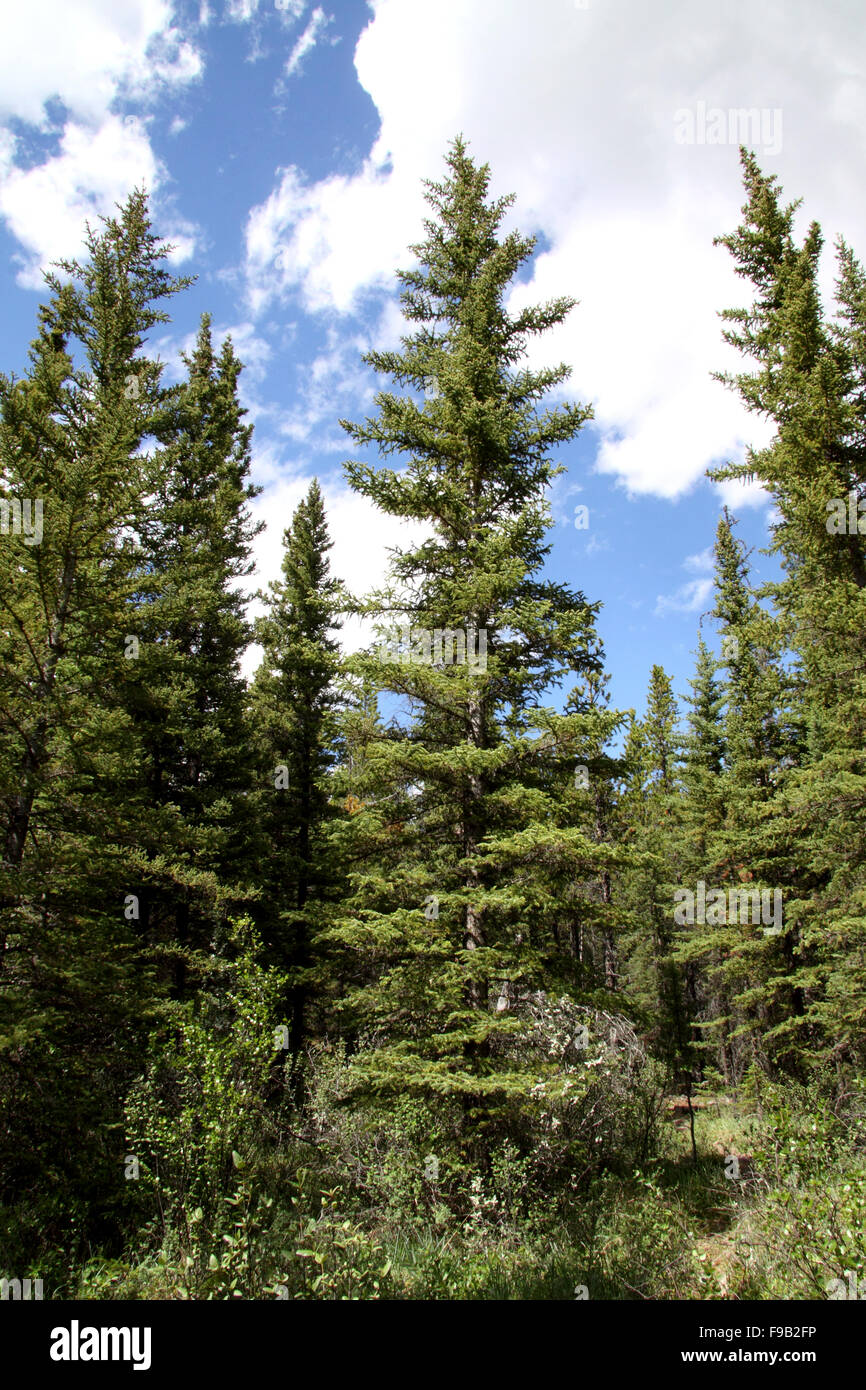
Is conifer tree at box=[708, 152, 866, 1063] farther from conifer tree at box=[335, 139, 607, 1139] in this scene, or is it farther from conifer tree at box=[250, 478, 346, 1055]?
conifer tree at box=[250, 478, 346, 1055]

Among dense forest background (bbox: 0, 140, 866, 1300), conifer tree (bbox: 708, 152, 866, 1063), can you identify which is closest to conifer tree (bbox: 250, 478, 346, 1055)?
dense forest background (bbox: 0, 140, 866, 1300)

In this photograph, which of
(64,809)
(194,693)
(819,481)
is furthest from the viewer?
(194,693)

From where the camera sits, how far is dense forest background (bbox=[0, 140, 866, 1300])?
250 inches

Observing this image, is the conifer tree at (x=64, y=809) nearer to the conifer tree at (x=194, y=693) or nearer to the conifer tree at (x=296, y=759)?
the conifer tree at (x=194, y=693)

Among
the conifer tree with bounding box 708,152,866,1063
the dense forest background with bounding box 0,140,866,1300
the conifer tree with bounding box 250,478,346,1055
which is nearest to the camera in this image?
the dense forest background with bounding box 0,140,866,1300


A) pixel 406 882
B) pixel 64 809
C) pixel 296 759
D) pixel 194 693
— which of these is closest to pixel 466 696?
pixel 406 882

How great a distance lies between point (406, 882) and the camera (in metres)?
8.56

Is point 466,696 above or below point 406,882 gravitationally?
above

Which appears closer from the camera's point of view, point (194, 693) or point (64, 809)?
point (64, 809)

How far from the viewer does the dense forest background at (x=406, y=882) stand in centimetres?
636

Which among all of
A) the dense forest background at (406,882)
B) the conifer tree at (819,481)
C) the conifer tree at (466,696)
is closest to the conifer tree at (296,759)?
the dense forest background at (406,882)

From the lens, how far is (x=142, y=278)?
469 inches

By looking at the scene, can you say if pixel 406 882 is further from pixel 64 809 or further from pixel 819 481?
pixel 819 481
